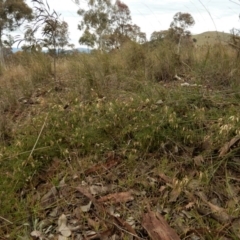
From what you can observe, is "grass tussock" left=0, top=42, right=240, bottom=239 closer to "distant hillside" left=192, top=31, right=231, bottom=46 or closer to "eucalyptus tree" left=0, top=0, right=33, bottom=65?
"distant hillside" left=192, top=31, right=231, bottom=46

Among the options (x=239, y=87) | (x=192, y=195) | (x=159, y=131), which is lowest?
(x=192, y=195)

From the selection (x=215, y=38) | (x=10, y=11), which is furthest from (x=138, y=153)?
(x=10, y=11)

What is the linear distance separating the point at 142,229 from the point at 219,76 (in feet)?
6.45

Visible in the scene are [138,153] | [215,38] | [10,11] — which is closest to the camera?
[138,153]

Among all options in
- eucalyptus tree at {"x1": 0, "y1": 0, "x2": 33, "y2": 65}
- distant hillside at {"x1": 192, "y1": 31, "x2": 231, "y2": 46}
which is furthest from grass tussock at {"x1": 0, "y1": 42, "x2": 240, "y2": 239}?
eucalyptus tree at {"x1": 0, "y1": 0, "x2": 33, "y2": 65}

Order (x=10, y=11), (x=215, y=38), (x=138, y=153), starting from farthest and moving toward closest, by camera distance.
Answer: (x=10, y=11) < (x=215, y=38) < (x=138, y=153)

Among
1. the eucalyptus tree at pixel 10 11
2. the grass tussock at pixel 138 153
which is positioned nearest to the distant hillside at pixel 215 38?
the grass tussock at pixel 138 153

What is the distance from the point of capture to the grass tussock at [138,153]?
1735 millimetres

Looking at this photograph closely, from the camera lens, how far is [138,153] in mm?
2191

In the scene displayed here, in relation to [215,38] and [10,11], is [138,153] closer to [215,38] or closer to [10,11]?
[215,38]

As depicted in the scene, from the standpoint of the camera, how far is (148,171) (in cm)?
204

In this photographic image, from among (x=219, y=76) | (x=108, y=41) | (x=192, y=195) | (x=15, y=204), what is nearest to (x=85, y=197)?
(x=15, y=204)

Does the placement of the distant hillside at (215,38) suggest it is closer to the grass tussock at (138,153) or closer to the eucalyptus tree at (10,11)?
the grass tussock at (138,153)

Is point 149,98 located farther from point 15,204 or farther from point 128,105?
point 15,204
